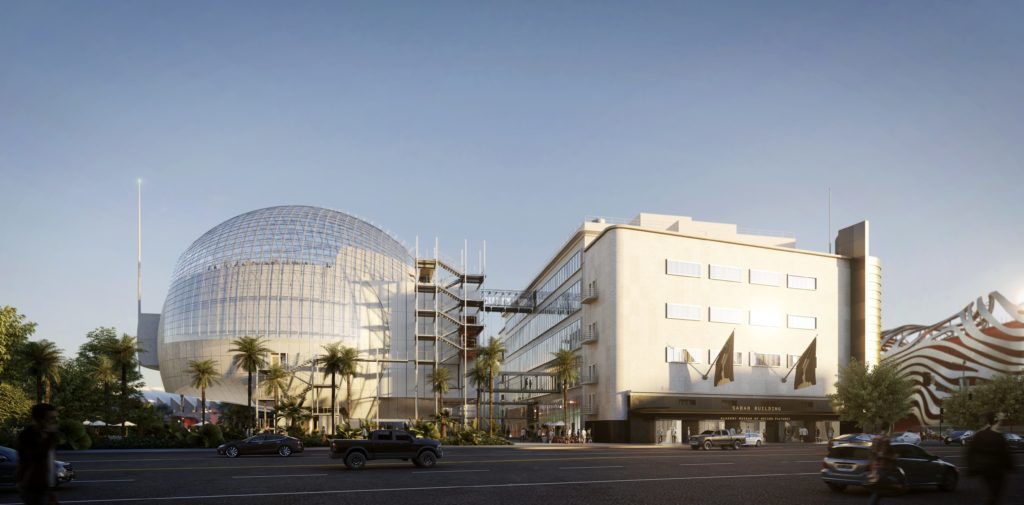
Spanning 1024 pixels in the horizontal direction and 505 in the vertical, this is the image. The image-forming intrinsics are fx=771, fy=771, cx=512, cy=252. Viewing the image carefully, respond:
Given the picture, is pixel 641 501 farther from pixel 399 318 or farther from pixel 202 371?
pixel 399 318

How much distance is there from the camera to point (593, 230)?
8781cm

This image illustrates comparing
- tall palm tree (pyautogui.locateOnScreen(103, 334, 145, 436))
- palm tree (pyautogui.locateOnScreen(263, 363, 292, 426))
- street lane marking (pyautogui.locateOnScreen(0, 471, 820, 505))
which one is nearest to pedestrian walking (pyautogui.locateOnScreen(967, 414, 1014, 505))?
street lane marking (pyautogui.locateOnScreen(0, 471, 820, 505))

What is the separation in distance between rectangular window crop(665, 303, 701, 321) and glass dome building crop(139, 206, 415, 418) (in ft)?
136

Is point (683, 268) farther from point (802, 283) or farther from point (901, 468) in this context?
point (901, 468)

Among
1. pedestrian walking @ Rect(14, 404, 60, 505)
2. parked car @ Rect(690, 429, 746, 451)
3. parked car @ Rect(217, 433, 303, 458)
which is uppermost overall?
pedestrian walking @ Rect(14, 404, 60, 505)

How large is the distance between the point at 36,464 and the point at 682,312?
68.8m

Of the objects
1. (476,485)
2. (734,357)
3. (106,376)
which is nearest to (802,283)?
(734,357)

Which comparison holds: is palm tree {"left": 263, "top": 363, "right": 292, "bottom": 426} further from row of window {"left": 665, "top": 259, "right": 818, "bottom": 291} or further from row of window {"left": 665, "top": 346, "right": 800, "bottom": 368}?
row of window {"left": 665, "top": 259, "right": 818, "bottom": 291}

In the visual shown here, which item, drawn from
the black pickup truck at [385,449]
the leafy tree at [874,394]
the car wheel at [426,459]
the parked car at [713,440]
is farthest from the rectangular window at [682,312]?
the car wheel at [426,459]

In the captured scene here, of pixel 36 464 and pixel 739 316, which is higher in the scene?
pixel 739 316

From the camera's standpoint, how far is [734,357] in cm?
7756

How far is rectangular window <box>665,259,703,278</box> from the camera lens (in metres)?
76.4

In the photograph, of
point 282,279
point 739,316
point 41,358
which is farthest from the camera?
point 282,279

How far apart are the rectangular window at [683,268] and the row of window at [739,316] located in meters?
3.09
